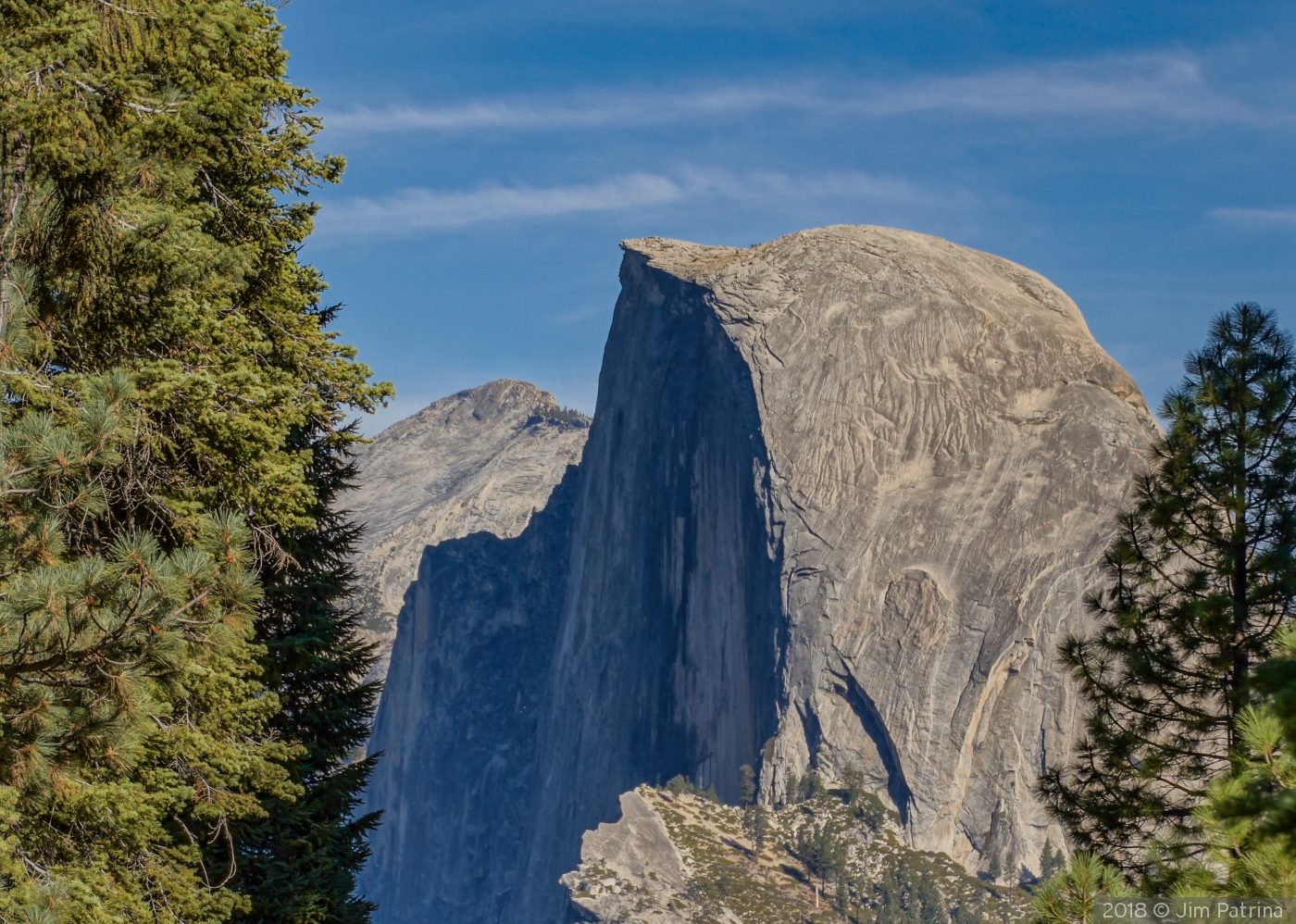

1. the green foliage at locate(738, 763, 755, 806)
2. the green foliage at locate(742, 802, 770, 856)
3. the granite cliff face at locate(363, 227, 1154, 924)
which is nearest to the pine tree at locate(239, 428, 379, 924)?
the granite cliff face at locate(363, 227, 1154, 924)

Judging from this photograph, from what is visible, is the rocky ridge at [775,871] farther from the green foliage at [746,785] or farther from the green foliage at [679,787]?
the green foliage at [679,787]

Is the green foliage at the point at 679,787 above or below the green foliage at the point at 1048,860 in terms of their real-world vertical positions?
above

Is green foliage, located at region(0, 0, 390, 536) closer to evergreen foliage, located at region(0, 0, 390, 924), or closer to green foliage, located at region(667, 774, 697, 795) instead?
evergreen foliage, located at region(0, 0, 390, 924)

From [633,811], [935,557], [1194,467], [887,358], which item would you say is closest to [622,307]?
[887,358]

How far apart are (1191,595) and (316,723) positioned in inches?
449

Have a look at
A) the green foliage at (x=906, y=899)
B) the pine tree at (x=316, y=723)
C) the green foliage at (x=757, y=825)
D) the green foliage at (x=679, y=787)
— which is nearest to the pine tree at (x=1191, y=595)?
the pine tree at (x=316, y=723)

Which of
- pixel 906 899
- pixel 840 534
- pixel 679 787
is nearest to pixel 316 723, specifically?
pixel 906 899

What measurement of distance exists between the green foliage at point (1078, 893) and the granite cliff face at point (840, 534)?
64.2 metres

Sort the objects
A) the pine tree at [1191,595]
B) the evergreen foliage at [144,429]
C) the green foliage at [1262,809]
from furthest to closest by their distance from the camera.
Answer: the pine tree at [1191,595]
the evergreen foliage at [144,429]
the green foliage at [1262,809]

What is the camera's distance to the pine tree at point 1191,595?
16.1 m

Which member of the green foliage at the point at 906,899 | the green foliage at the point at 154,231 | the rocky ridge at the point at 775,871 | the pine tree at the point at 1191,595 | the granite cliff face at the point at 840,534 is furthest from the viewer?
the granite cliff face at the point at 840,534

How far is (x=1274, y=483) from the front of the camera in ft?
54.5

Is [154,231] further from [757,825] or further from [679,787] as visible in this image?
[679,787]

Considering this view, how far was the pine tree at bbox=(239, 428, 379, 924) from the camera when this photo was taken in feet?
48.2
